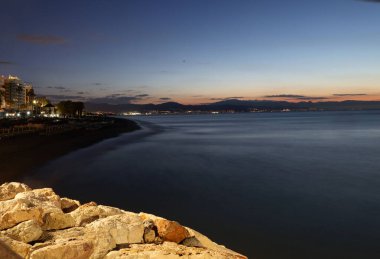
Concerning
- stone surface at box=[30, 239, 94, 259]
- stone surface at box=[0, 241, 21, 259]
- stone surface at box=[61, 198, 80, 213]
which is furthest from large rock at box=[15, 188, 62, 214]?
stone surface at box=[0, 241, 21, 259]

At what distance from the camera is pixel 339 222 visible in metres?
13.3

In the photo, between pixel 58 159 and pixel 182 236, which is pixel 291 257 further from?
pixel 58 159

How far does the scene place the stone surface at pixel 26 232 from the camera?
599 centimetres

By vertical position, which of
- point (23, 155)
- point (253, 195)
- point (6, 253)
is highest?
point (6, 253)

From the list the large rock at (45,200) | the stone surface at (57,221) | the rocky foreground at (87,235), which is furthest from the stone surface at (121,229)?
the large rock at (45,200)

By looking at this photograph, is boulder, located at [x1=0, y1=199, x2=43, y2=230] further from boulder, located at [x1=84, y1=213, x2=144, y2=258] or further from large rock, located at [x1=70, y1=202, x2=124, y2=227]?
boulder, located at [x1=84, y1=213, x2=144, y2=258]

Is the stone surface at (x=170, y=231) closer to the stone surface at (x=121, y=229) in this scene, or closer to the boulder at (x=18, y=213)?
the stone surface at (x=121, y=229)

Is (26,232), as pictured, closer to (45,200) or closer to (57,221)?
(57,221)

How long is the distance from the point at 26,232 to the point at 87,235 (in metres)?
1.04

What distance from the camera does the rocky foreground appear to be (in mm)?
5567

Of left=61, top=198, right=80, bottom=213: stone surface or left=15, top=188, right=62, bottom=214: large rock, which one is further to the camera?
left=61, top=198, right=80, bottom=213: stone surface

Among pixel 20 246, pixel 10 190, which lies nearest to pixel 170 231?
pixel 20 246

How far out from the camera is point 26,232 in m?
6.08

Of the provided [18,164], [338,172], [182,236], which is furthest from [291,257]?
[18,164]
